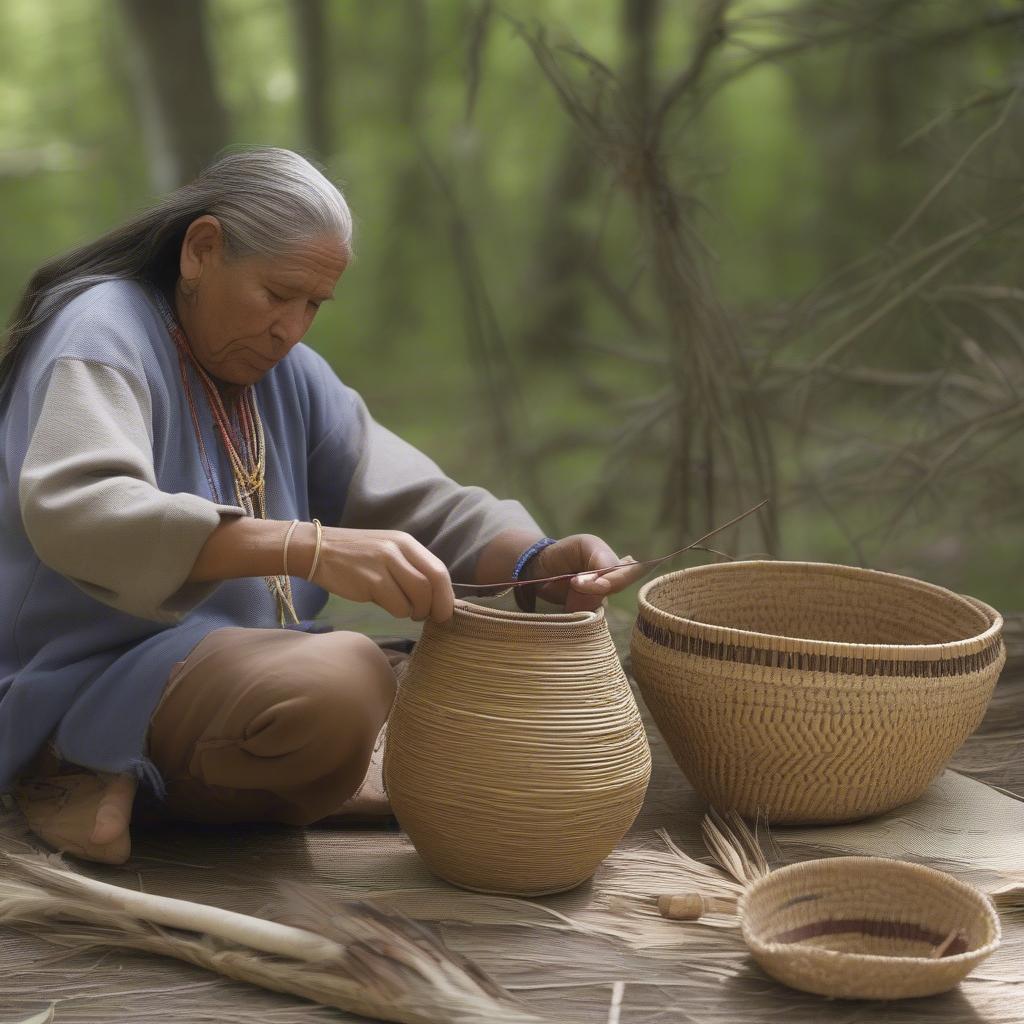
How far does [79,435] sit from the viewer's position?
1.99m

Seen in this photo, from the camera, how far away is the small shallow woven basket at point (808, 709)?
230 cm

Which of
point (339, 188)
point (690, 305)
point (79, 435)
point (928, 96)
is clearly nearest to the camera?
point (79, 435)

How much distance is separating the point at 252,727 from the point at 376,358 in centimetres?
572

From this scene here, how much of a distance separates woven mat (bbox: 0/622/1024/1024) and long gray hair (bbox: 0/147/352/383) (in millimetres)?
839

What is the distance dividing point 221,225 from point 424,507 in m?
0.64

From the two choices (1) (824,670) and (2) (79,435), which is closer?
(2) (79,435)

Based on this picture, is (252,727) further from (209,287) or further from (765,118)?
(765,118)

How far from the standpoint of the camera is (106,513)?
192 cm

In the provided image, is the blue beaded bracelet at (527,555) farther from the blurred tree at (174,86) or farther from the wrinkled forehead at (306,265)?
the blurred tree at (174,86)

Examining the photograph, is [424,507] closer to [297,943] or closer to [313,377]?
[313,377]

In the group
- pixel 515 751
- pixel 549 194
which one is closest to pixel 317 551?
pixel 515 751

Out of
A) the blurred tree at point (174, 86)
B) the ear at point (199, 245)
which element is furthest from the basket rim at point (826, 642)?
the blurred tree at point (174, 86)

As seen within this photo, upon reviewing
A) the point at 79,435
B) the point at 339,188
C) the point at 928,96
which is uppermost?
the point at 928,96

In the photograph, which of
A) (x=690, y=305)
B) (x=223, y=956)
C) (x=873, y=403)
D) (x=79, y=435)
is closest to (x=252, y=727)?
(x=223, y=956)
